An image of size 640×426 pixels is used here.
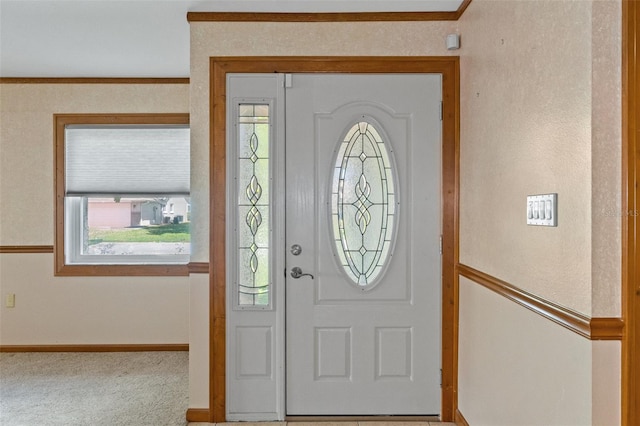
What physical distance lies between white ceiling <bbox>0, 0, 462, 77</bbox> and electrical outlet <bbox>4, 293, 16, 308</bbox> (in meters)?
1.92

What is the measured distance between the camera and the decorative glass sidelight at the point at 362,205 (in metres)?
3.07

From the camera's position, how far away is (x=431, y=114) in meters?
3.04

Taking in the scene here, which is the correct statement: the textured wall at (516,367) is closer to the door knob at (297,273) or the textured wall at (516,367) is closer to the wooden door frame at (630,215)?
the wooden door frame at (630,215)

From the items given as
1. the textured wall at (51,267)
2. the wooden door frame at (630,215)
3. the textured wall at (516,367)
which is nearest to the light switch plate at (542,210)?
the wooden door frame at (630,215)

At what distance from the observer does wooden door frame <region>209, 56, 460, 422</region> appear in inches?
118

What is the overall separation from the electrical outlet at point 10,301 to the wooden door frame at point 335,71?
250 centimetres

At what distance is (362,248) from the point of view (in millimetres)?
3078

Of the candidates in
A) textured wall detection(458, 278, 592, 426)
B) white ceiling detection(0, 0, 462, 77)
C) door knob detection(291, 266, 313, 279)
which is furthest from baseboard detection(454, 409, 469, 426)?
white ceiling detection(0, 0, 462, 77)

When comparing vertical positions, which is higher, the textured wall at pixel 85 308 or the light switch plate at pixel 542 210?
the light switch plate at pixel 542 210

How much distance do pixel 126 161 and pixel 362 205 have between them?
2421 millimetres

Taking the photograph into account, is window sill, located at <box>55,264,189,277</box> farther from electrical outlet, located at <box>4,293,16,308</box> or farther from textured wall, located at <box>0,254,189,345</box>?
electrical outlet, located at <box>4,293,16,308</box>

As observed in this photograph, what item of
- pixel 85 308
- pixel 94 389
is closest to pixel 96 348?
pixel 85 308

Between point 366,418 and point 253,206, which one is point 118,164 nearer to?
point 253,206

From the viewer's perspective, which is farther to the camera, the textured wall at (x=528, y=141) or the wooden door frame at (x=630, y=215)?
the textured wall at (x=528, y=141)
